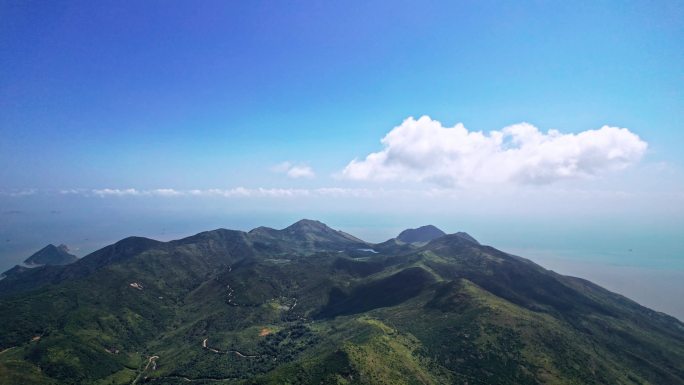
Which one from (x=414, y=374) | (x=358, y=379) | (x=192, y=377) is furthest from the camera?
(x=192, y=377)

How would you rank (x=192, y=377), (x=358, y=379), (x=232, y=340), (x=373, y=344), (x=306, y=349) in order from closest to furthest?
(x=358, y=379) → (x=373, y=344) → (x=192, y=377) → (x=306, y=349) → (x=232, y=340)

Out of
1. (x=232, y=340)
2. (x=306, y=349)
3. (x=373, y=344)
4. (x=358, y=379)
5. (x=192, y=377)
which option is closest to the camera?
(x=358, y=379)

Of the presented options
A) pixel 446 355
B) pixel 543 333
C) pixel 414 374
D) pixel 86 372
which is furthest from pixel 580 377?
pixel 86 372

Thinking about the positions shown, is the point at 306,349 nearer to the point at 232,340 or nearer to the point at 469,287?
the point at 232,340

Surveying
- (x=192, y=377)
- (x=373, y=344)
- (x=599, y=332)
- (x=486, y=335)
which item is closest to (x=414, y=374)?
(x=373, y=344)

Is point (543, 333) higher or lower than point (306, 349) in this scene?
higher

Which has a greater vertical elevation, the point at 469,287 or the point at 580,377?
the point at 469,287

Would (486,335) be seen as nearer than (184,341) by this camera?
Yes

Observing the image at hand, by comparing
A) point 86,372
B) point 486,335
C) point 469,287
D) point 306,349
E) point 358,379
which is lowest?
point 86,372

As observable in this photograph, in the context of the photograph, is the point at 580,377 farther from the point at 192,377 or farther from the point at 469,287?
the point at 192,377
